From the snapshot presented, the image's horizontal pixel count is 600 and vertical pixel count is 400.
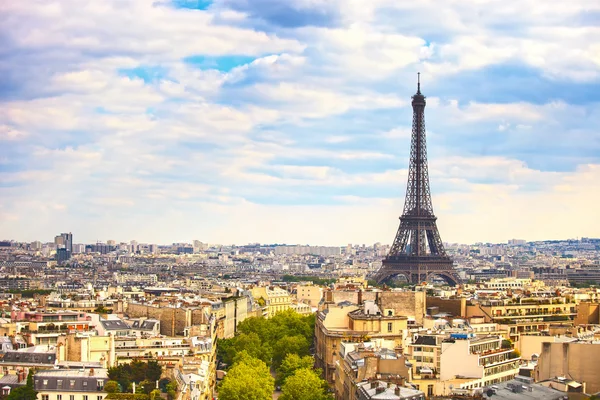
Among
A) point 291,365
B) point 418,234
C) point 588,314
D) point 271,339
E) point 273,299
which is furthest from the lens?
point 418,234

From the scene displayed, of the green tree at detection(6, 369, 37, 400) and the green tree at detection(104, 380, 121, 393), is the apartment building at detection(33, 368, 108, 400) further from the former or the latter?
the green tree at detection(6, 369, 37, 400)

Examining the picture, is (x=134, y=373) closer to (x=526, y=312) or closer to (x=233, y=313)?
(x=526, y=312)

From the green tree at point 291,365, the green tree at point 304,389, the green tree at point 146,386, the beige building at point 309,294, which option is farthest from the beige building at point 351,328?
the beige building at point 309,294

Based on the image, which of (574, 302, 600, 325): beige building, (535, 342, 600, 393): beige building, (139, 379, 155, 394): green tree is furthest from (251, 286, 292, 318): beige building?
(535, 342, 600, 393): beige building

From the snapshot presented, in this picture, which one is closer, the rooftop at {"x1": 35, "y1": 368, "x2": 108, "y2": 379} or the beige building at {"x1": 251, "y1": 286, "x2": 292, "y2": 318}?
the rooftop at {"x1": 35, "y1": 368, "x2": 108, "y2": 379}

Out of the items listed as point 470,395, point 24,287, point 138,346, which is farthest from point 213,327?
point 24,287

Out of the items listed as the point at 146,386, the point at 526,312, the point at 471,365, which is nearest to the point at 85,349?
the point at 146,386
